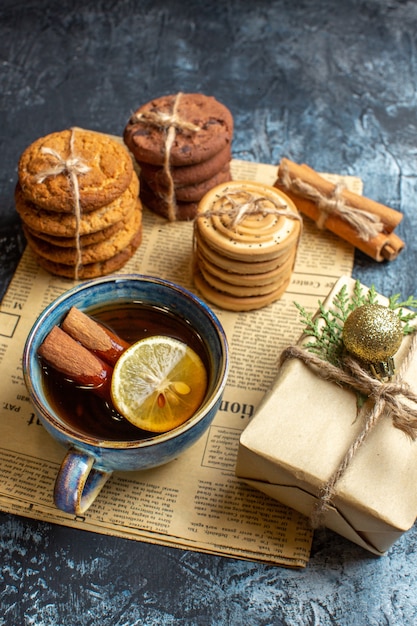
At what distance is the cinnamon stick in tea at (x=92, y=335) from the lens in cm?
101

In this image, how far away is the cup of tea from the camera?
0.86 metres

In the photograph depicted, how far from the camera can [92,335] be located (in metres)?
1.02

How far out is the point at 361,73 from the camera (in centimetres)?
170

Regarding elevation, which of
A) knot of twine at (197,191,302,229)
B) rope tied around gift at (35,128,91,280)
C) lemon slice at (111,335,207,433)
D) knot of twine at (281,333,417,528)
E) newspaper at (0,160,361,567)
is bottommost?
newspaper at (0,160,361,567)

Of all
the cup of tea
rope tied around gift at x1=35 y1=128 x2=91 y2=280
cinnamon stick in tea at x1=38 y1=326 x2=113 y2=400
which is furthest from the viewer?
rope tied around gift at x1=35 y1=128 x2=91 y2=280

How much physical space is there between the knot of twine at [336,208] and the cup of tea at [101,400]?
458 millimetres

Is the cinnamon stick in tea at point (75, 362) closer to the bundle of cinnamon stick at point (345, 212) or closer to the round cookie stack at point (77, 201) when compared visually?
the round cookie stack at point (77, 201)

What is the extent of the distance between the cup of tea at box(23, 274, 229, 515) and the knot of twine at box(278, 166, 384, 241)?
1.50 feet

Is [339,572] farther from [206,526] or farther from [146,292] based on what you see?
[146,292]

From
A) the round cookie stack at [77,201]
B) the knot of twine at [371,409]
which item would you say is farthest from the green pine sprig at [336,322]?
the round cookie stack at [77,201]

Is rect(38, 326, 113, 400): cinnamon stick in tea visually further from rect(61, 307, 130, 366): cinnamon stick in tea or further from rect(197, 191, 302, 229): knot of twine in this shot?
rect(197, 191, 302, 229): knot of twine

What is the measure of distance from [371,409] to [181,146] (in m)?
0.63

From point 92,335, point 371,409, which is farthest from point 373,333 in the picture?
point 92,335

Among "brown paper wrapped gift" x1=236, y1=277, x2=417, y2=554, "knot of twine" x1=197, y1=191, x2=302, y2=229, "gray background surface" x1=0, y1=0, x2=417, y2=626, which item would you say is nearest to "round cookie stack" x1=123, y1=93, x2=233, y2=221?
"knot of twine" x1=197, y1=191, x2=302, y2=229
